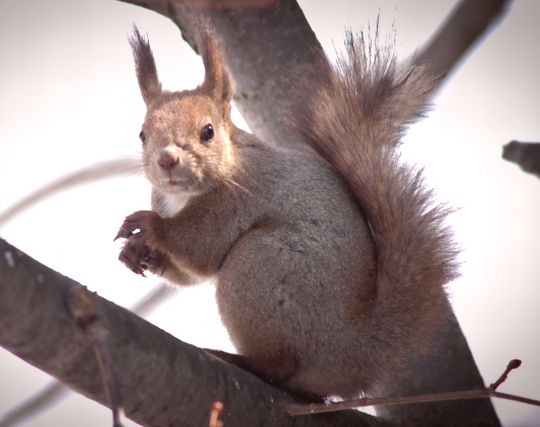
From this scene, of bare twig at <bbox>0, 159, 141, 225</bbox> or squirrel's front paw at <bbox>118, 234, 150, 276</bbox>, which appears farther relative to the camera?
squirrel's front paw at <bbox>118, 234, 150, 276</bbox>

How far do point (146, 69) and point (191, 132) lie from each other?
0.91ft

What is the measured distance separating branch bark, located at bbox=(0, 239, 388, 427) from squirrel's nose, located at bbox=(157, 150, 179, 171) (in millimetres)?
473

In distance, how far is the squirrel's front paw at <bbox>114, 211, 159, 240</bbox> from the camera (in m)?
1.95

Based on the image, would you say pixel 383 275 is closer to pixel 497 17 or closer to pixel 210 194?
pixel 210 194

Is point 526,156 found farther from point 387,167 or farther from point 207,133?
point 207,133

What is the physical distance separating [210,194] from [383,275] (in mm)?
447

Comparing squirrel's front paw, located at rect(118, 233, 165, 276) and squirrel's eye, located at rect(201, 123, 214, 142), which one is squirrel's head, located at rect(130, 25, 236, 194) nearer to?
squirrel's eye, located at rect(201, 123, 214, 142)

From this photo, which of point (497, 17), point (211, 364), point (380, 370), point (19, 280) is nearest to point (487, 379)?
point (380, 370)

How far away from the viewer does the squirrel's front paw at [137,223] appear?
6.39 ft

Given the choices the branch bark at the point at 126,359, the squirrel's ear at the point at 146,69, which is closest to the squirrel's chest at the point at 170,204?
the squirrel's ear at the point at 146,69

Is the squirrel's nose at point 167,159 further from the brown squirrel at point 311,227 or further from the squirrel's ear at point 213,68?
the squirrel's ear at point 213,68

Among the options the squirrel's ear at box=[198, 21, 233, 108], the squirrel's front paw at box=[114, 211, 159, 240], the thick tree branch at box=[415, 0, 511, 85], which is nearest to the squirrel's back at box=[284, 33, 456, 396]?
the squirrel's ear at box=[198, 21, 233, 108]

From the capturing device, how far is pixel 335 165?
2.03 meters

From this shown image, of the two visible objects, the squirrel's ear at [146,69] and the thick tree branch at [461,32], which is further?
the thick tree branch at [461,32]
